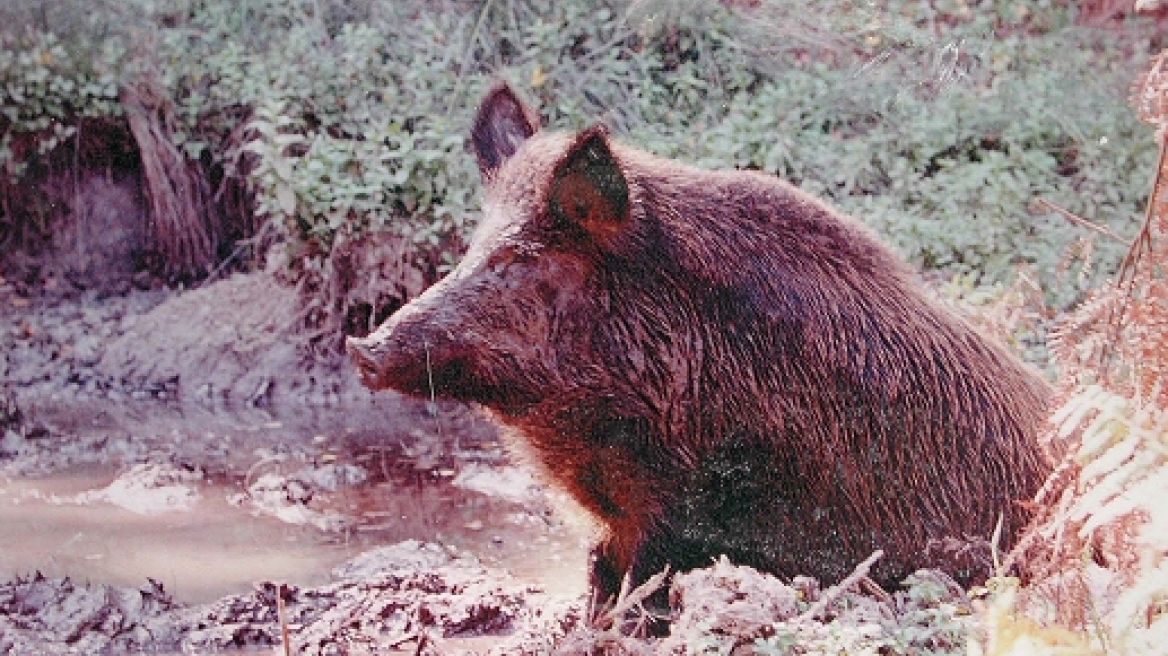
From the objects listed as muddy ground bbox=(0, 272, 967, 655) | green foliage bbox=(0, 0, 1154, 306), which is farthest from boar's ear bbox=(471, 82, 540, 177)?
green foliage bbox=(0, 0, 1154, 306)

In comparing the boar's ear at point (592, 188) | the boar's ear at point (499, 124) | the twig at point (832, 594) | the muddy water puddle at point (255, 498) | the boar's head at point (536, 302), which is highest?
the boar's ear at point (499, 124)

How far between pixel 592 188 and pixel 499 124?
2.86 feet

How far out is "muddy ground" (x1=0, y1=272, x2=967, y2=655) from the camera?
3664 millimetres

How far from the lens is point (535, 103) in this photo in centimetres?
1045

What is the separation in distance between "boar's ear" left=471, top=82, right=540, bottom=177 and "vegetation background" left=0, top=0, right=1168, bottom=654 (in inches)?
107

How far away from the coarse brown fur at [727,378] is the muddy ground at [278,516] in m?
0.51

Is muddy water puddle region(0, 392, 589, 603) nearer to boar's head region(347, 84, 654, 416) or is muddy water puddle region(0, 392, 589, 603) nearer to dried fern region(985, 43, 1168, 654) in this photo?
boar's head region(347, 84, 654, 416)

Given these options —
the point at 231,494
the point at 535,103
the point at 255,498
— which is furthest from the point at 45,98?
the point at 255,498

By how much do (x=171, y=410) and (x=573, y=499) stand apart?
6.07 m

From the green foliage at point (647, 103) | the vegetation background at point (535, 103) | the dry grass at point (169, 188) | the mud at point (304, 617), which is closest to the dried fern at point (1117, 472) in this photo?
the mud at point (304, 617)

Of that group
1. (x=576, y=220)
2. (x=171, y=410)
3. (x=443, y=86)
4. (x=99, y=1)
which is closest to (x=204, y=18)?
(x=99, y=1)

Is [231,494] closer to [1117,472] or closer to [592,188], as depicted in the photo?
[592,188]

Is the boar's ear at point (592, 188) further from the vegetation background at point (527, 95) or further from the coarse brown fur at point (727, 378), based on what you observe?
the vegetation background at point (527, 95)

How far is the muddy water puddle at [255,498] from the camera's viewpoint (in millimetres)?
6699
